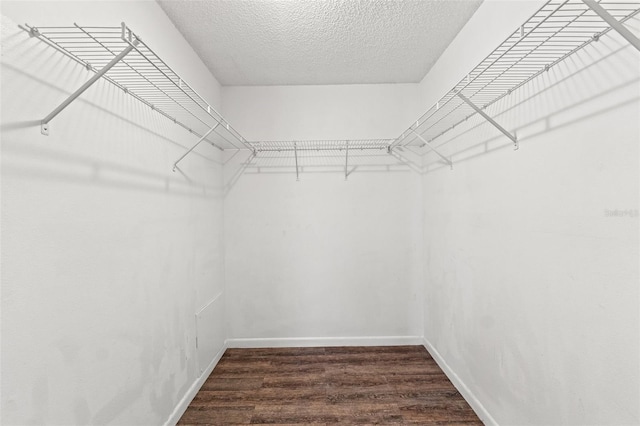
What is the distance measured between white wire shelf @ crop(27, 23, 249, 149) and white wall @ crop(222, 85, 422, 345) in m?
0.88

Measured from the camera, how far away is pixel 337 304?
296cm

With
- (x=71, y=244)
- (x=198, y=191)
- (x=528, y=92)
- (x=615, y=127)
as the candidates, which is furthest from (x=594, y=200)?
(x=198, y=191)

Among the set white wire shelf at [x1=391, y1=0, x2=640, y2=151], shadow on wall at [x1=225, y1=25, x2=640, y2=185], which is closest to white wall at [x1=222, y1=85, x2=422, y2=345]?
shadow on wall at [x1=225, y1=25, x2=640, y2=185]

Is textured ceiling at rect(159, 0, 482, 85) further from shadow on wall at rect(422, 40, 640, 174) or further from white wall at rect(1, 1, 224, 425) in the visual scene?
shadow on wall at rect(422, 40, 640, 174)

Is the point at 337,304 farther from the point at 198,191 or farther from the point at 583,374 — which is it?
the point at 583,374

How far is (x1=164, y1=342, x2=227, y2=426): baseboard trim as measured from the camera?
1.90 meters

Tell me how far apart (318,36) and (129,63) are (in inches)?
47.8

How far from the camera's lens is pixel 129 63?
1463 mm

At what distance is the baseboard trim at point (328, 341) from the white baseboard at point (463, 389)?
0.82 feet

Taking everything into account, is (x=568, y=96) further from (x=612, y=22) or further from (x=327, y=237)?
(x=327, y=237)

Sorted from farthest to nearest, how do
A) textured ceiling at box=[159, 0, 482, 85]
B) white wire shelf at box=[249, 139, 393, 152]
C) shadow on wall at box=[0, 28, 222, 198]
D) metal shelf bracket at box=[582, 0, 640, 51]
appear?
white wire shelf at box=[249, 139, 393, 152], textured ceiling at box=[159, 0, 482, 85], shadow on wall at box=[0, 28, 222, 198], metal shelf bracket at box=[582, 0, 640, 51]

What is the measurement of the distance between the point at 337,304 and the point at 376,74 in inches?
83.9

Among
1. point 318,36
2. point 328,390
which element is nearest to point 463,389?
point 328,390

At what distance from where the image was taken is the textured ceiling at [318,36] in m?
1.83
